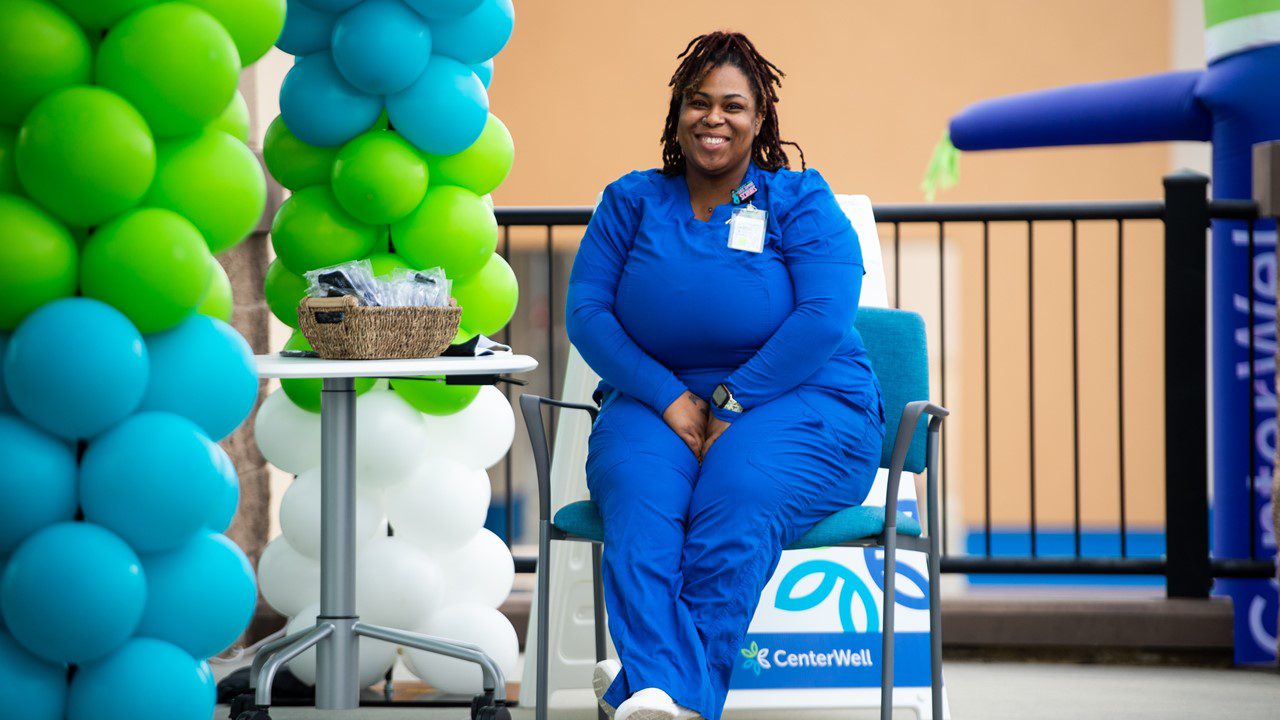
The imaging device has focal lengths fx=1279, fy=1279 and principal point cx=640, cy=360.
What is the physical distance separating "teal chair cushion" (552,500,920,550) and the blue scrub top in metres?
0.22

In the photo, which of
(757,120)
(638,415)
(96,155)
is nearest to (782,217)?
(757,120)

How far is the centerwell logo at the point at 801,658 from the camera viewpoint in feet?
8.64

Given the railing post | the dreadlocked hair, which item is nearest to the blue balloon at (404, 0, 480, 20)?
the dreadlocked hair

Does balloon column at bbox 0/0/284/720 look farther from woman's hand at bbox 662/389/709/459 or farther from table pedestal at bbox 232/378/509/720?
woman's hand at bbox 662/389/709/459

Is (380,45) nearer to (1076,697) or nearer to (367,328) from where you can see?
(367,328)

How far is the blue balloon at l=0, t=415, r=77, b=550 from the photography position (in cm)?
175

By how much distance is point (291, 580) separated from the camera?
109 inches

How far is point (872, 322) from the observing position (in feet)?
8.04

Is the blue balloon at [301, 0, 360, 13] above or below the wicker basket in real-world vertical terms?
above

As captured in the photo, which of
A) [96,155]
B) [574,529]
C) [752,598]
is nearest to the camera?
[96,155]

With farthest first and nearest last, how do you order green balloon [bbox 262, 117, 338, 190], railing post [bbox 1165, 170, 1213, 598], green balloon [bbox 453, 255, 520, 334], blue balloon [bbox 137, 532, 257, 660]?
1. railing post [bbox 1165, 170, 1213, 598]
2. green balloon [bbox 453, 255, 520, 334]
3. green balloon [bbox 262, 117, 338, 190]
4. blue balloon [bbox 137, 532, 257, 660]

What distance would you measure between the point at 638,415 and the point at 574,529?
22 cm

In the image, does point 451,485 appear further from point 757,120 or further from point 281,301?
point 757,120

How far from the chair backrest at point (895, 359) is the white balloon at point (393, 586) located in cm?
100
